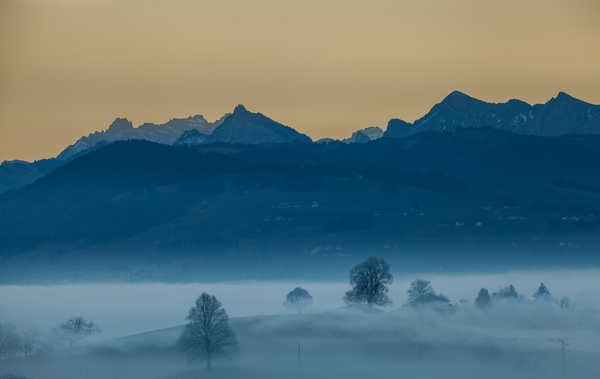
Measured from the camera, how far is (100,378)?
199250mm

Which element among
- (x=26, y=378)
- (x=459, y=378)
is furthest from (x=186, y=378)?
(x=459, y=378)

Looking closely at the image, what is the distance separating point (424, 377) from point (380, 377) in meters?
5.99

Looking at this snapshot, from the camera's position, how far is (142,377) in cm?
19938

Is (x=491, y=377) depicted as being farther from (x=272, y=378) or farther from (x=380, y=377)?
(x=272, y=378)

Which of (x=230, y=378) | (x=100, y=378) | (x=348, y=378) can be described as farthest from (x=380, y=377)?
(x=100, y=378)

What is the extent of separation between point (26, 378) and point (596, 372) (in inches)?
3025

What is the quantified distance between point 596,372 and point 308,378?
128 ft

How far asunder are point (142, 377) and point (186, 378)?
5956mm

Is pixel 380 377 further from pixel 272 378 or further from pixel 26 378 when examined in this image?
pixel 26 378

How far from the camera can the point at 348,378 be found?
198875 mm

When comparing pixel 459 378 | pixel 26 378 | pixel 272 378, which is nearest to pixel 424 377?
pixel 459 378

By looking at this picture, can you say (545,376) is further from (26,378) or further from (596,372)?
(26,378)

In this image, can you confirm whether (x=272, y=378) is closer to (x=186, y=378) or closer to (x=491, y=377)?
(x=186, y=378)

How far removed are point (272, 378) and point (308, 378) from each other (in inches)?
192
